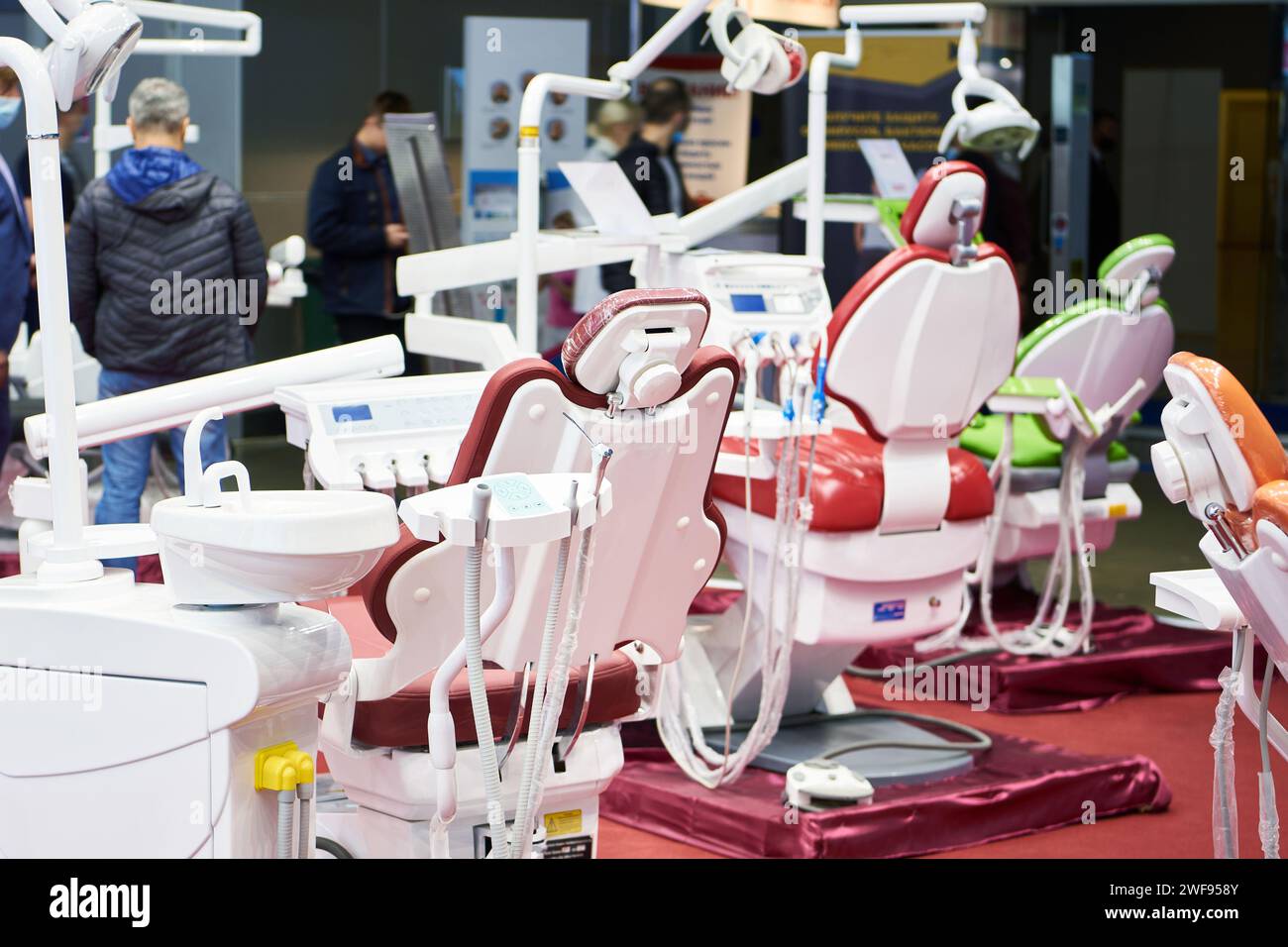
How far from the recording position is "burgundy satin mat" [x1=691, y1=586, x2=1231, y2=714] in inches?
199

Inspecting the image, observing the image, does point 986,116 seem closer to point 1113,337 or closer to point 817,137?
point 817,137

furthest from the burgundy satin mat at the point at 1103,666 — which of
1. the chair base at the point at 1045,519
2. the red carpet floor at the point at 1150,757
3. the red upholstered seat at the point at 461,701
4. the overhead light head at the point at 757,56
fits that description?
the red upholstered seat at the point at 461,701

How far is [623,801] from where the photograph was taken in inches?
163

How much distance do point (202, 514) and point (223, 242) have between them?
9.24 ft

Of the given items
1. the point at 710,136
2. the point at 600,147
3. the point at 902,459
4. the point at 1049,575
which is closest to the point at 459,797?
the point at 902,459

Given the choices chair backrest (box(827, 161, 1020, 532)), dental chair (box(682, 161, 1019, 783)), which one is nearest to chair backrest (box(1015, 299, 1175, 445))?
Result: dental chair (box(682, 161, 1019, 783))

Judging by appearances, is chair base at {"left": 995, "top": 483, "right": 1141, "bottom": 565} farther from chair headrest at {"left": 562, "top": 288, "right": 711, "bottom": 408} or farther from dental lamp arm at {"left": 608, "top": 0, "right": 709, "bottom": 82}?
chair headrest at {"left": 562, "top": 288, "right": 711, "bottom": 408}

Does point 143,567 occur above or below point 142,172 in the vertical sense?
below

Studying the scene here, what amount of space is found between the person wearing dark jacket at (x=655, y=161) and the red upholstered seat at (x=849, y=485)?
248 cm

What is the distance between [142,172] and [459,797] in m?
2.46

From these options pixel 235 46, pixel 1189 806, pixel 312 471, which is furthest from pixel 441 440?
pixel 235 46

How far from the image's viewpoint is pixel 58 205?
2.48 meters
